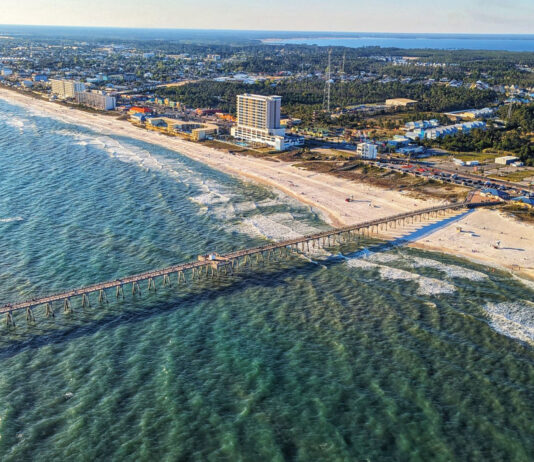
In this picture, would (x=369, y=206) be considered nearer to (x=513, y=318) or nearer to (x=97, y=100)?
(x=513, y=318)

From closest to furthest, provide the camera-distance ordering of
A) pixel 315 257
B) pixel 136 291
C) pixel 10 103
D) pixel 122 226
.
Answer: pixel 136 291
pixel 315 257
pixel 122 226
pixel 10 103

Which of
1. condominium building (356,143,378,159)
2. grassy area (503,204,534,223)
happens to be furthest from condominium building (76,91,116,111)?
grassy area (503,204,534,223)

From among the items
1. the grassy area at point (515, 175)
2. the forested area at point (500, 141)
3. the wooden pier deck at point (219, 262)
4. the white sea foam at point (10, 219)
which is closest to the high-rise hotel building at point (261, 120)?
the forested area at point (500, 141)

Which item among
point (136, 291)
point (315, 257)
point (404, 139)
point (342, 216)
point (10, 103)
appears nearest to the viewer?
point (136, 291)

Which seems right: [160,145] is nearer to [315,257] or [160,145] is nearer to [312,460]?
[315,257]

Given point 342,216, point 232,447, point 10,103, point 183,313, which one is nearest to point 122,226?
point 183,313
